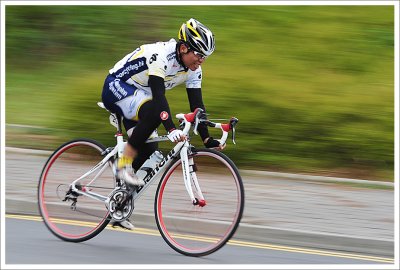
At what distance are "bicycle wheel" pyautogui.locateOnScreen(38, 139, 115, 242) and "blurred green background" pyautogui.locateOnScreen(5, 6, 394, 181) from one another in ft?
11.7

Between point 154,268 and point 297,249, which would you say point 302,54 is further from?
point 154,268

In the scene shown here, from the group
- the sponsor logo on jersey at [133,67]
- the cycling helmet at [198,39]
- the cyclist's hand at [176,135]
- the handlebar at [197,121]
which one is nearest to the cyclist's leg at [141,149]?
the sponsor logo on jersey at [133,67]

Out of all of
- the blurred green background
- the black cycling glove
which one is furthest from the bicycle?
the blurred green background

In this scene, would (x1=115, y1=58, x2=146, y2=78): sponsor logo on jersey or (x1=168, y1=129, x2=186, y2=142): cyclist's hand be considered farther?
(x1=115, y1=58, x2=146, y2=78): sponsor logo on jersey

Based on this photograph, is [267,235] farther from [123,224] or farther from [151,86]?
[151,86]

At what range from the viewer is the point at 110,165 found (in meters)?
7.52

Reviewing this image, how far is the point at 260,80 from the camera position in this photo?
11609 millimetres

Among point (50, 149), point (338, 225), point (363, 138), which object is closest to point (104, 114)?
point (50, 149)

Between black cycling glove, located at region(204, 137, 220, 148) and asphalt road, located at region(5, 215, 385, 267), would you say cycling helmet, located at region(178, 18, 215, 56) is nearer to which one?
black cycling glove, located at region(204, 137, 220, 148)

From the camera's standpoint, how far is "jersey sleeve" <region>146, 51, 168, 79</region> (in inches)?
269

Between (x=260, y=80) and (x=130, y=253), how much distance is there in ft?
16.3

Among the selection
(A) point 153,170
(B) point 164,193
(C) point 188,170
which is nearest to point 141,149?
(A) point 153,170

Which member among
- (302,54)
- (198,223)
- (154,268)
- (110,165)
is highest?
(302,54)

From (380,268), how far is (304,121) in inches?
168
